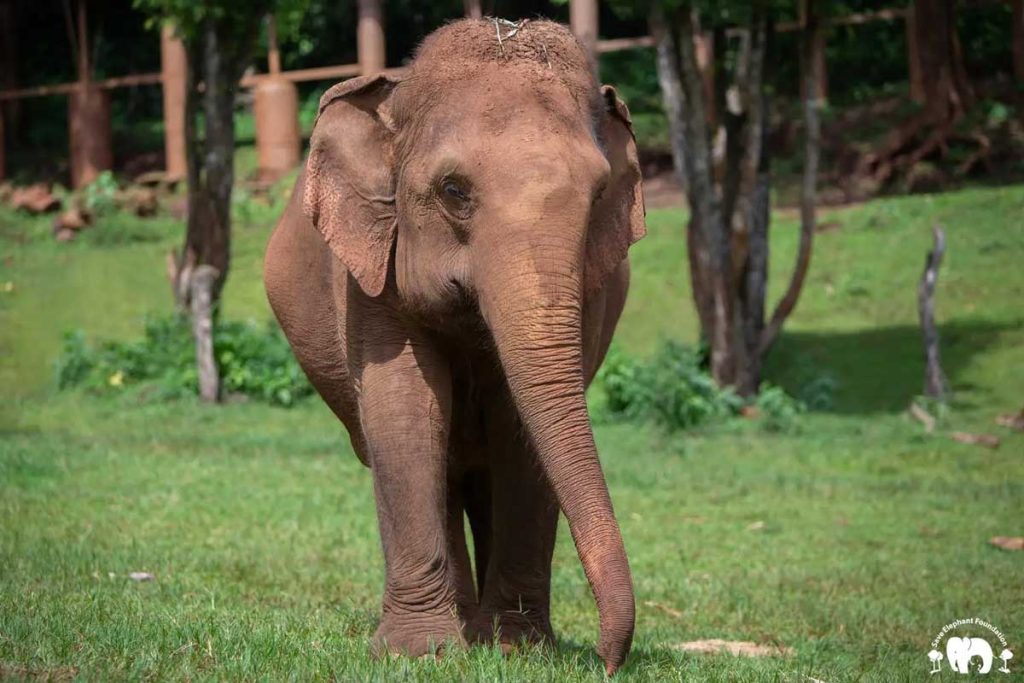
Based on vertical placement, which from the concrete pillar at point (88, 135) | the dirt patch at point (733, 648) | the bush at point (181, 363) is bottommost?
the bush at point (181, 363)

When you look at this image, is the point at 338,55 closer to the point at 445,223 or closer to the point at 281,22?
the point at 281,22

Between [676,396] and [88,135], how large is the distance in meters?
16.0

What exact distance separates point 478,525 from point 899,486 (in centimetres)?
573

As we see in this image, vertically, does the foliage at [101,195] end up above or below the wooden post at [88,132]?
below

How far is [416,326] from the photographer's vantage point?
21.0 feet

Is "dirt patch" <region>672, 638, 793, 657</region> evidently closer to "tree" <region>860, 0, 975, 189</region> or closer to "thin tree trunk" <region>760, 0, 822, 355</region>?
"thin tree trunk" <region>760, 0, 822, 355</region>

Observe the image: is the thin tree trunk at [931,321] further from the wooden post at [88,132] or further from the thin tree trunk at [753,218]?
the wooden post at [88,132]

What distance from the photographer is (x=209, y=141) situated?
18.0 metres

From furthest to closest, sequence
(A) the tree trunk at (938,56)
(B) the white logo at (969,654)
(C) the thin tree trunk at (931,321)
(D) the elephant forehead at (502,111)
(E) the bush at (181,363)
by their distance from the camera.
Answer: (A) the tree trunk at (938,56)
(E) the bush at (181,363)
(C) the thin tree trunk at (931,321)
(B) the white logo at (969,654)
(D) the elephant forehead at (502,111)

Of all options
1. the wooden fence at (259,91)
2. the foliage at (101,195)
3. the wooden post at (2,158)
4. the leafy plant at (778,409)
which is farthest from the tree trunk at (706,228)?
the wooden post at (2,158)

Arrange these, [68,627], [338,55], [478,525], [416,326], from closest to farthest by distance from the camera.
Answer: [68,627] < [416,326] < [478,525] < [338,55]

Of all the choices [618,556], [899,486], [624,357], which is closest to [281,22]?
[624,357]

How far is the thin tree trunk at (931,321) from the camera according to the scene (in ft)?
52.4

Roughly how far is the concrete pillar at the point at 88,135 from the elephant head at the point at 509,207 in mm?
22653
